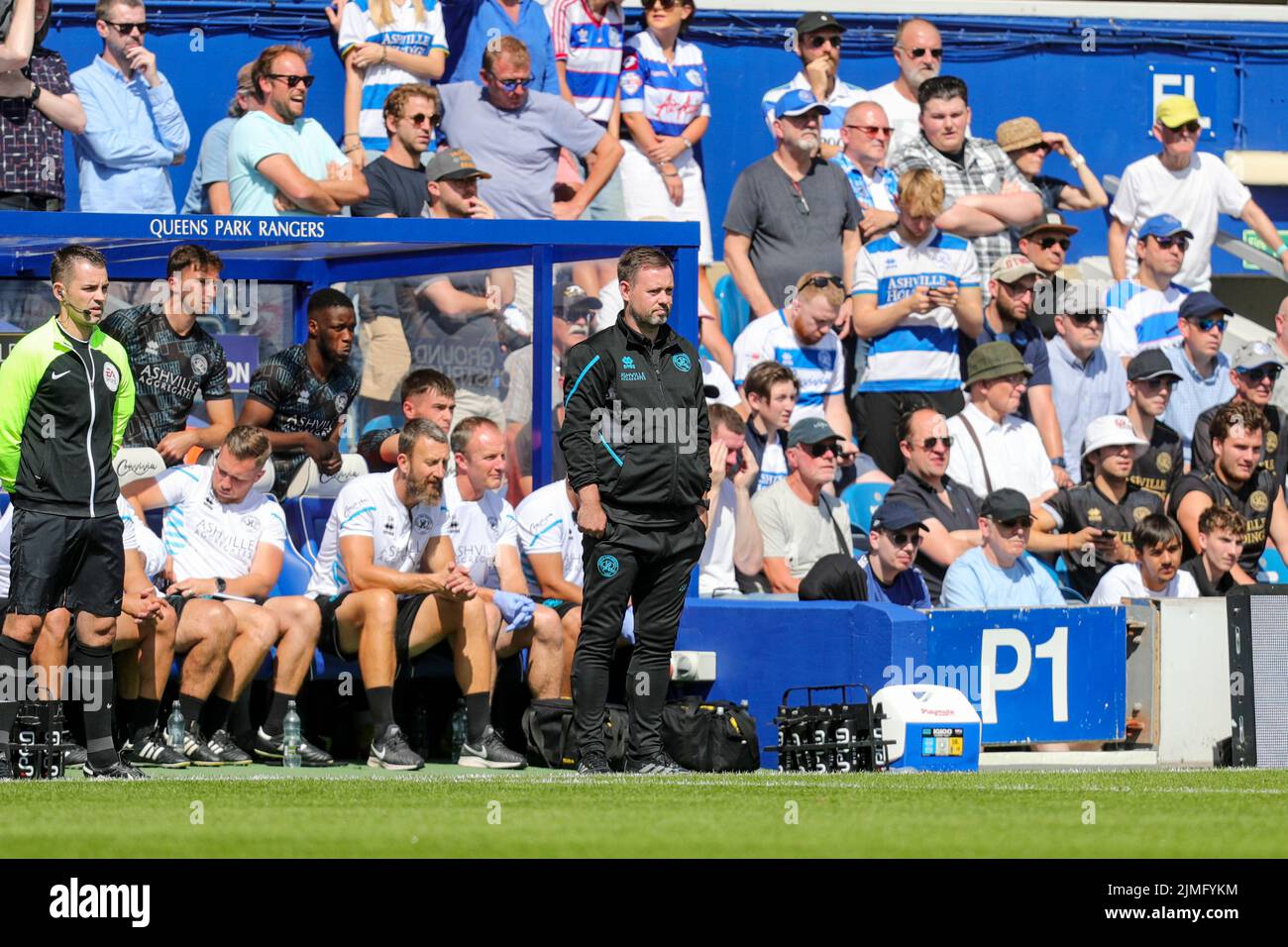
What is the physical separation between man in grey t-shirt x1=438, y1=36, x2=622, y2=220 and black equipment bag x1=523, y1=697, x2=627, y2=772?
12.6ft

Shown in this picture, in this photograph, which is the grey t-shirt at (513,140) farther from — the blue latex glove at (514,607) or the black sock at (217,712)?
the black sock at (217,712)

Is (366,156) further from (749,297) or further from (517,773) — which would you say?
(517,773)

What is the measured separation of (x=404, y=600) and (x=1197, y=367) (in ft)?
20.7

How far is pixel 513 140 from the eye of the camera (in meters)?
13.2

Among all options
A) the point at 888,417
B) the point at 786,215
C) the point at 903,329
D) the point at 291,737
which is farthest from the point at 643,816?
the point at 786,215

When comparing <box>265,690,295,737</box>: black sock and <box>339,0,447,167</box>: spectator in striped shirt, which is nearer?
<box>265,690,295,737</box>: black sock

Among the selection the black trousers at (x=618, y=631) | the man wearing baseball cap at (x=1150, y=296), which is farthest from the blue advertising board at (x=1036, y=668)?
the man wearing baseball cap at (x=1150, y=296)

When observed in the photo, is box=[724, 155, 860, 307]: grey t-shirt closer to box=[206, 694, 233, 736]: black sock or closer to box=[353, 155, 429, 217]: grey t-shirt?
box=[353, 155, 429, 217]: grey t-shirt

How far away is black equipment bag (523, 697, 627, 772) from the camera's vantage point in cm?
985

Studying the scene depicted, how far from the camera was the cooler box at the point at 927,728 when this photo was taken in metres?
9.87

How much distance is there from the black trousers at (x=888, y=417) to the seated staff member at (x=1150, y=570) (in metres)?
1.65

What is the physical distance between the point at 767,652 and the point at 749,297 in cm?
326

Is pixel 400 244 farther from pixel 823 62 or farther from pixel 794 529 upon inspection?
pixel 823 62

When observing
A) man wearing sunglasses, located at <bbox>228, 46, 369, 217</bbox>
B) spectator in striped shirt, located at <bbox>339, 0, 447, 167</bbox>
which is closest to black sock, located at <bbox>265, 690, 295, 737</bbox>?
man wearing sunglasses, located at <bbox>228, 46, 369, 217</bbox>
